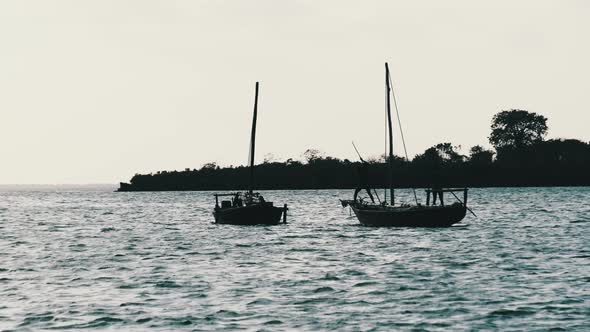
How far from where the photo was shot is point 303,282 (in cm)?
3244

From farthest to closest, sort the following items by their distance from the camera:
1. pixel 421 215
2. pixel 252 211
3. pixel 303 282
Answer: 1. pixel 252 211
2. pixel 421 215
3. pixel 303 282

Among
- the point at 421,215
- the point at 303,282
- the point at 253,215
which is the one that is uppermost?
the point at 421,215

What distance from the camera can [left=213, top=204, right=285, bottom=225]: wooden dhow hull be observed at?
67062 millimetres

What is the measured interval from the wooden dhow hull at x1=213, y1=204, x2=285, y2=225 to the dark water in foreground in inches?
339

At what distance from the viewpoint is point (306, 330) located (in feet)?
75.5

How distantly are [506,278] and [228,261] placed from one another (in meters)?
13.7

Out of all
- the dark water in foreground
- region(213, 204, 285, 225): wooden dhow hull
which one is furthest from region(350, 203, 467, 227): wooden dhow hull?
region(213, 204, 285, 225): wooden dhow hull

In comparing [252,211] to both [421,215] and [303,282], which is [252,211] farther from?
[303,282]

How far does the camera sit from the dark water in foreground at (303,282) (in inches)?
970

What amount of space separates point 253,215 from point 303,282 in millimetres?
35109

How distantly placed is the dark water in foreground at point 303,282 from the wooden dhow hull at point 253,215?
8618 mm

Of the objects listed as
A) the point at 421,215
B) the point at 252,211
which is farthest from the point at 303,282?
the point at 252,211

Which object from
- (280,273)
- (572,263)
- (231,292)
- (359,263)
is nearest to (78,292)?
(231,292)

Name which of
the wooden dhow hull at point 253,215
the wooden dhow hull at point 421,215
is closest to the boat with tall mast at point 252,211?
the wooden dhow hull at point 253,215
